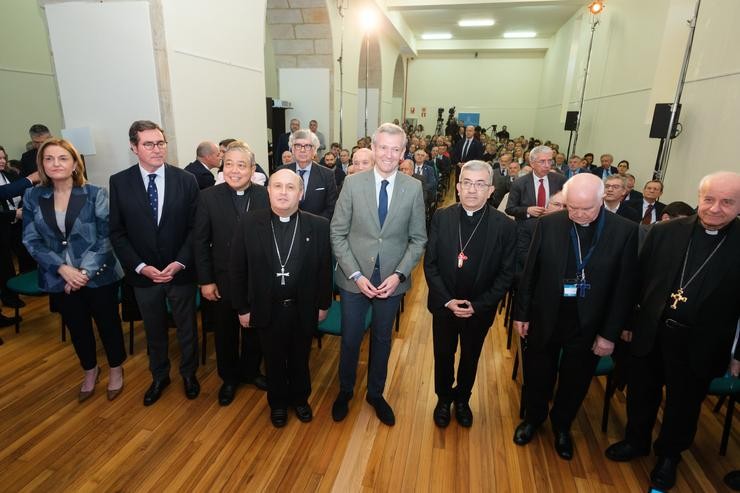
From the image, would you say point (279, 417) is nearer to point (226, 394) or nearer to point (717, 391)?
point (226, 394)

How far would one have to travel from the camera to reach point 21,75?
6414 mm

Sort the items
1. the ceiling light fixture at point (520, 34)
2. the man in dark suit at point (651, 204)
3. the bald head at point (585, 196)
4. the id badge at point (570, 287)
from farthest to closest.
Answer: the ceiling light fixture at point (520, 34)
the man in dark suit at point (651, 204)
the id badge at point (570, 287)
the bald head at point (585, 196)

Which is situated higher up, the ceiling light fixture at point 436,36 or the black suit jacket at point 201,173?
the ceiling light fixture at point 436,36

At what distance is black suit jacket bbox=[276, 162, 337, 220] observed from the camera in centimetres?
366

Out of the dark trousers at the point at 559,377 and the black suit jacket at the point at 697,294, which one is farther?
the dark trousers at the point at 559,377

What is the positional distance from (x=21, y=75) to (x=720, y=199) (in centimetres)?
908

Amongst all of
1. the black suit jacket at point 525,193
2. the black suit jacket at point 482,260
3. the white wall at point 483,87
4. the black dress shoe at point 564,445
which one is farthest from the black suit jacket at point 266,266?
the white wall at point 483,87

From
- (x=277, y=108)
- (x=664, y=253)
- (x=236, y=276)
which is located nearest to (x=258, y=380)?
(x=236, y=276)

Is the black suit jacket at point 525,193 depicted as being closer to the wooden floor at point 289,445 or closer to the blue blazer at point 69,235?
the wooden floor at point 289,445

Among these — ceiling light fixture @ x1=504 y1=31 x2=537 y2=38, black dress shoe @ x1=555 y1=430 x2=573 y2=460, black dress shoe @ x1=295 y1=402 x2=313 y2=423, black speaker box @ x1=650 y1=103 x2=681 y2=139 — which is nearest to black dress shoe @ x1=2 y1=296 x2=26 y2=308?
black dress shoe @ x1=295 y1=402 x2=313 y2=423

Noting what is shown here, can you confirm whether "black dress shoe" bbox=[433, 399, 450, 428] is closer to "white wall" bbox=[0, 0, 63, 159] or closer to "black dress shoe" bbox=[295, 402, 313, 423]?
"black dress shoe" bbox=[295, 402, 313, 423]

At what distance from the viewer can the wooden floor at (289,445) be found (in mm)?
2188

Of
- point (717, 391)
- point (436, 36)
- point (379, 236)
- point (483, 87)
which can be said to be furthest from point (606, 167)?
point (483, 87)

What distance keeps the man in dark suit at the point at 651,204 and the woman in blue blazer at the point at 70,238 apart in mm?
5049
